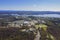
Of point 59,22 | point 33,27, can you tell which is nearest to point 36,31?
point 33,27

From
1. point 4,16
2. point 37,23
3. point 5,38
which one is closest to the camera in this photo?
point 5,38

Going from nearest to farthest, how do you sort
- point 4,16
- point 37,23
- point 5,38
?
Answer: 1. point 5,38
2. point 4,16
3. point 37,23

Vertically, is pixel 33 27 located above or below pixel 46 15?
below

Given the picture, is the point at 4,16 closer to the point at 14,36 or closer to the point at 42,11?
the point at 14,36

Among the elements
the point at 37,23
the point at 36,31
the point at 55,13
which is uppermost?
the point at 55,13

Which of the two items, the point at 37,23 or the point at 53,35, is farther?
the point at 37,23

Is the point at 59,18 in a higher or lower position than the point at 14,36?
higher

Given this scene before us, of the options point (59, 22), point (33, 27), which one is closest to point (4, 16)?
point (33, 27)

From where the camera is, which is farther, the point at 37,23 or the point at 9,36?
A: the point at 37,23

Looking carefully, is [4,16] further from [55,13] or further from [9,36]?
[55,13]
